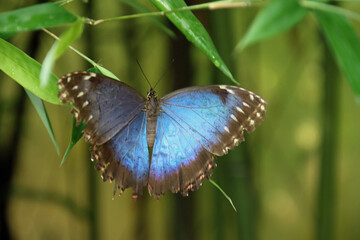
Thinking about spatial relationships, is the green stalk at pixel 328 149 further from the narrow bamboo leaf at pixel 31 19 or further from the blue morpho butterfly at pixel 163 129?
the narrow bamboo leaf at pixel 31 19

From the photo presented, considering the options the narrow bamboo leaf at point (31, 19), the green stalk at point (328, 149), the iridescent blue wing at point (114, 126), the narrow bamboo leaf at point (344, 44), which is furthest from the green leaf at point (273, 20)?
the green stalk at point (328, 149)

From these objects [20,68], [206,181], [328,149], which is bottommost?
[206,181]

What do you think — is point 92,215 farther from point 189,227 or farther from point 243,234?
point 243,234

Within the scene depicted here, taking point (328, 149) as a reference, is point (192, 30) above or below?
above

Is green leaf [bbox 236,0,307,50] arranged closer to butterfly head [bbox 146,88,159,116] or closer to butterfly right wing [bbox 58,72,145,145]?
butterfly right wing [bbox 58,72,145,145]

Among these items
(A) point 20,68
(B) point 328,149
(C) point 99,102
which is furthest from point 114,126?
(B) point 328,149

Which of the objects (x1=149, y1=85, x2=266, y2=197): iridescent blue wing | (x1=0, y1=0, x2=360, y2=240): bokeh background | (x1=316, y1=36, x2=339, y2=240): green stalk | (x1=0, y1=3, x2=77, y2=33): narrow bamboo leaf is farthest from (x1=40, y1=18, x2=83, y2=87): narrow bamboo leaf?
(x1=0, y1=0, x2=360, y2=240): bokeh background

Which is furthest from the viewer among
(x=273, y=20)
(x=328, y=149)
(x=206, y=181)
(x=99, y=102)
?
(x=206, y=181)

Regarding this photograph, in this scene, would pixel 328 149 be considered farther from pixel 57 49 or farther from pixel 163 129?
pixel 57 49
